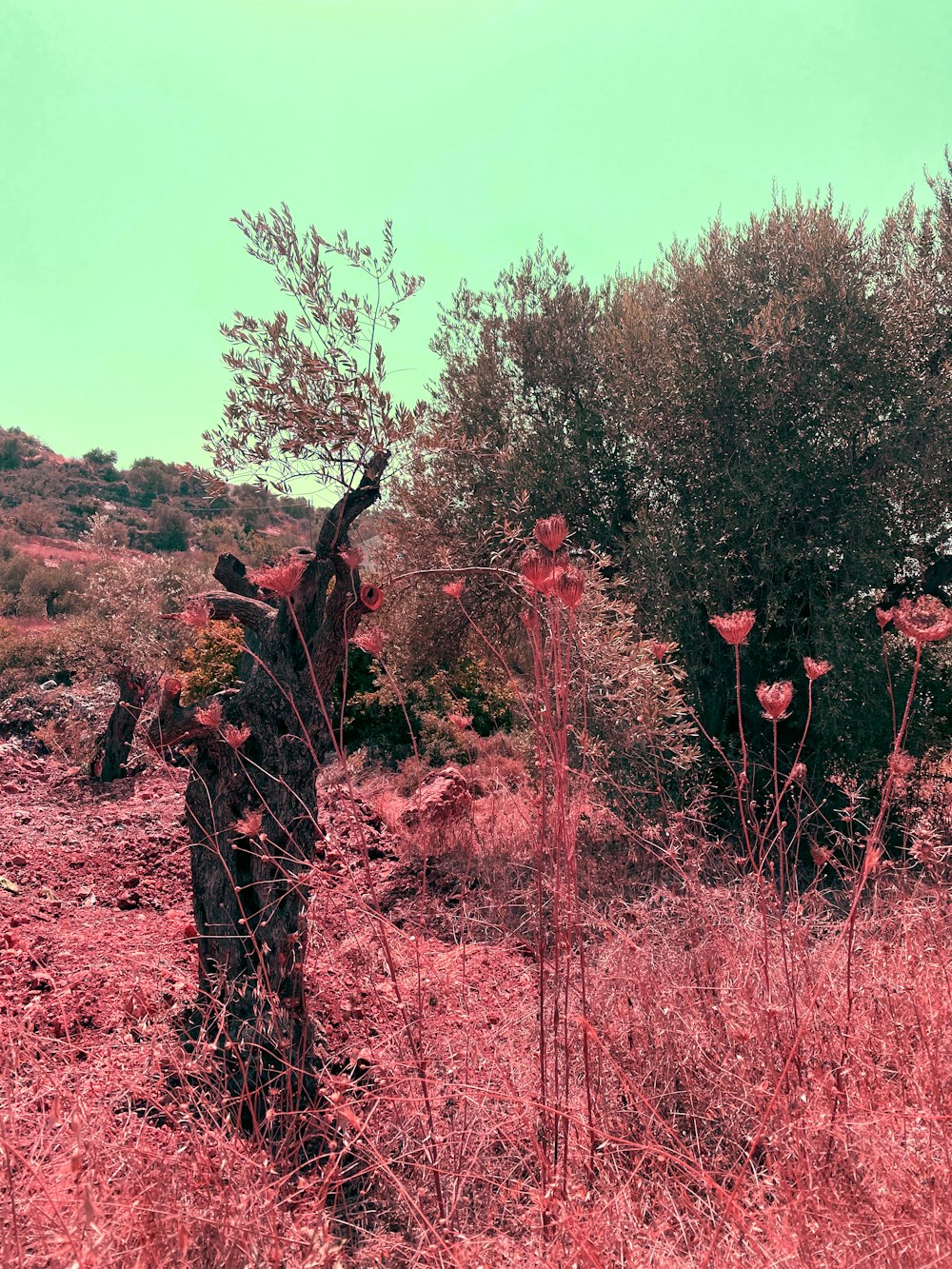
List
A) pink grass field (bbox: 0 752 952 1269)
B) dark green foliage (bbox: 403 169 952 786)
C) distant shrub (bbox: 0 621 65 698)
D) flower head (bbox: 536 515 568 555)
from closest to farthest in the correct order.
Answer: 1. pink grass field (bbox: 0 752 952 1269)
2. flower head (bbox: 536 515 568 555)
3. dark green foliage (bbox: 403 169 952 786)
4. distant shrub (bbox: 0 621 65 698)

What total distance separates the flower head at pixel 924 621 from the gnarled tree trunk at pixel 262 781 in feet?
7.57

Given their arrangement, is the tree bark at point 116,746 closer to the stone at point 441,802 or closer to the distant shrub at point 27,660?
the stone at point 441,802

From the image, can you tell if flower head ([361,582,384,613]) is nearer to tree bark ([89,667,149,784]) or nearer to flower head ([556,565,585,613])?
flower head ([556,565,585,613])

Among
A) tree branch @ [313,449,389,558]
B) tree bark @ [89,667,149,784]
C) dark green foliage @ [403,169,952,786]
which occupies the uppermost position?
dark green foliage @ [403,169,952,786]

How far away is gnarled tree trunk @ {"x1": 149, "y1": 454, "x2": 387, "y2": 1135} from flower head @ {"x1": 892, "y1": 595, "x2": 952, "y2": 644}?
7.57 ft

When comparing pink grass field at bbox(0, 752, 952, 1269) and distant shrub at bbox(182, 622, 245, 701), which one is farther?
distant shrub at bbox(182, 622, 245, 701)

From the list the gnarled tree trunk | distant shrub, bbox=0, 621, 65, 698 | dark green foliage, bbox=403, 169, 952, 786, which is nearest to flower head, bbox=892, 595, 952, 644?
the gnarled tree trunk

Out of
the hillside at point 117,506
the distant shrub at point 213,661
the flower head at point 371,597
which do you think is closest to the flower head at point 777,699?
the flower head at point 371,597

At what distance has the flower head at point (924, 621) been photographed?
2326 mm

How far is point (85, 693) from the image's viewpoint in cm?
1315

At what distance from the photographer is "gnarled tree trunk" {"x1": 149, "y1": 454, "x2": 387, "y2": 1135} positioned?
3668 mm

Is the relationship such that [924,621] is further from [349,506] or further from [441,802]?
[441,802]

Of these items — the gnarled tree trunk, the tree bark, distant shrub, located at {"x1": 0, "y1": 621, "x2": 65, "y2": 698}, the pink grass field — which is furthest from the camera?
distant shrub, located at {"x1": 0, "y1": 621, "x2": 65, "y2": 698}

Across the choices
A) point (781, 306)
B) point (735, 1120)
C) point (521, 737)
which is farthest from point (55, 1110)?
point (781, 306)
